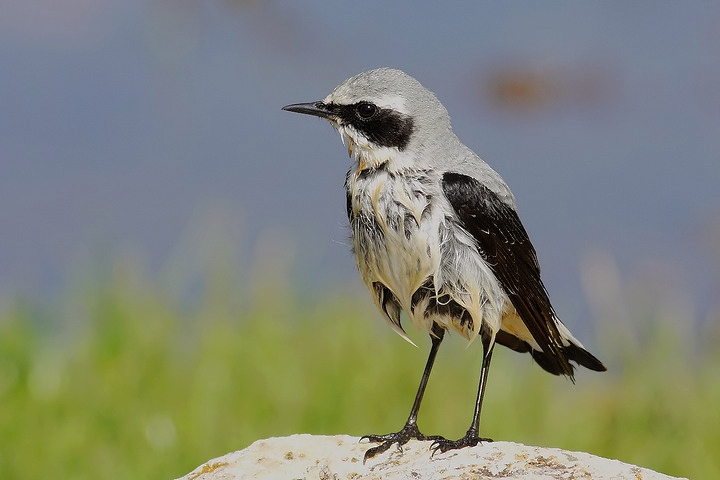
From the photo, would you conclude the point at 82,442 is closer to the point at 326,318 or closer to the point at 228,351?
the point at 228,351

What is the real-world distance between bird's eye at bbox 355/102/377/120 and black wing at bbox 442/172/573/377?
57cm

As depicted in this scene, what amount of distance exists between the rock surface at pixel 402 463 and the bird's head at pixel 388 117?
1.63 meters

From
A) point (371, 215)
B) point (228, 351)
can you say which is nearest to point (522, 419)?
point (228, 351)

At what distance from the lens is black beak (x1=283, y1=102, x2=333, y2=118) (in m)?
5.83

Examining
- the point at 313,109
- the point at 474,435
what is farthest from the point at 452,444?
the point at 313,109

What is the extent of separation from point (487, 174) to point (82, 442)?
4.18 meters

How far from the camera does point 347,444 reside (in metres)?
5.82

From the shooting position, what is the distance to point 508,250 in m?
5.78

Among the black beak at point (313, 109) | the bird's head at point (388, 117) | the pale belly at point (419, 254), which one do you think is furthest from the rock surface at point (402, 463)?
the black beak at point (313, 109)

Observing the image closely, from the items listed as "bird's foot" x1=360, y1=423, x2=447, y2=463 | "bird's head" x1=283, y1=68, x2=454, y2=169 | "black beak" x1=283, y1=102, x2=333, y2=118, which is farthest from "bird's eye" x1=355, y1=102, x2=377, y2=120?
"bird's foot" x1=360, y1=423, x2=447, y2=463

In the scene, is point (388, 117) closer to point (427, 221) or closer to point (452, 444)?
point (427, 221)

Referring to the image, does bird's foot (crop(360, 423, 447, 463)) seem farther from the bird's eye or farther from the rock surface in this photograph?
the bird's eye

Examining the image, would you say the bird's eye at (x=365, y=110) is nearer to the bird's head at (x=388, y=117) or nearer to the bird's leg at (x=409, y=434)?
the bird's head at (x=388, y=117)

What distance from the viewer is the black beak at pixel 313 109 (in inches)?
229
